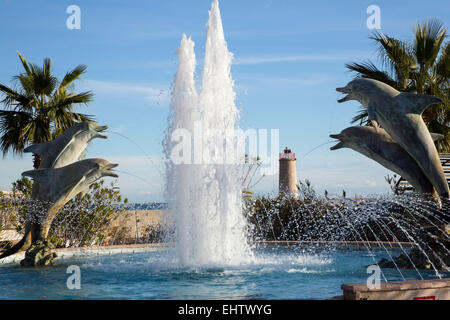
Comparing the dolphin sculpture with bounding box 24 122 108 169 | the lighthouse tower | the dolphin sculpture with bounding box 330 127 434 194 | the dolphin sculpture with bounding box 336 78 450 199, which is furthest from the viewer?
the lighthouse tower

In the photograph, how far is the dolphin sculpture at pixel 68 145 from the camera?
10914 mm

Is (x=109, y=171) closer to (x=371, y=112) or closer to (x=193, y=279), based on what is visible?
(x=193, y=279)

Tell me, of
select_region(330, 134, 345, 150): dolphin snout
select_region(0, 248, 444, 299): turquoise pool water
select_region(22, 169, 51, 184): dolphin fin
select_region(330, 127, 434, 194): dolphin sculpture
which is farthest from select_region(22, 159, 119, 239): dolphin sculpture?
select_region(330, 127, 434, 194): dolphin sculpture

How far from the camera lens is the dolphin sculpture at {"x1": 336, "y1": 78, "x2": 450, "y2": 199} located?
30.2ft

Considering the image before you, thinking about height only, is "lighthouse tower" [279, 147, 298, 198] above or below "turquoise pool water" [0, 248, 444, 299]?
above

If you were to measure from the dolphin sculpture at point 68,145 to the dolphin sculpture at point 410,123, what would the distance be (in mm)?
5864

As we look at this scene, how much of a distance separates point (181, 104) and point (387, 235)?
803 centimetres

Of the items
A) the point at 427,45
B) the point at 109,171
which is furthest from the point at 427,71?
the point at 109,171

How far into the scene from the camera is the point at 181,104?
10992 mm

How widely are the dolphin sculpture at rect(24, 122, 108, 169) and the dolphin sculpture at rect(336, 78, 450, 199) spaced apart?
586cm

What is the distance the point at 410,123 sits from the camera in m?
9.35

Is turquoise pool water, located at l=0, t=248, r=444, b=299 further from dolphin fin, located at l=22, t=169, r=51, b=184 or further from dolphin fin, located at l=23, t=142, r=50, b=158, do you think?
dolphin fin, located at l=23, t=142, r=50, b=158

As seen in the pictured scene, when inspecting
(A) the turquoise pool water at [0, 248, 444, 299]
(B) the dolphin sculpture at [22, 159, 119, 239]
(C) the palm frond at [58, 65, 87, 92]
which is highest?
(C) the palm frond at [58, 65, 87, 92]
